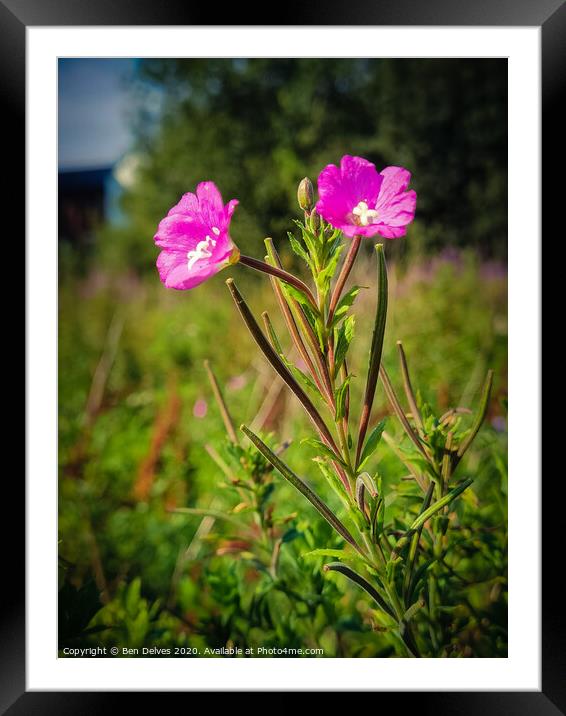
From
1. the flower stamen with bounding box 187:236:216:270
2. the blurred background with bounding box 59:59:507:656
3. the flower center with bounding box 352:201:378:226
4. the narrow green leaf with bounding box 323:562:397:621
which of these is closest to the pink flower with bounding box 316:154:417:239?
the flower center with bounding box 352:201:378:226

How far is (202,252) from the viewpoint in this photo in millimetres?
581

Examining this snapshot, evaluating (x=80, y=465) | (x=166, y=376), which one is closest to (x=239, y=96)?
(x=166, y=376)

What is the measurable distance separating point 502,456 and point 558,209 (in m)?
0.43

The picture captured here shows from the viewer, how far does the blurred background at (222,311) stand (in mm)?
1012

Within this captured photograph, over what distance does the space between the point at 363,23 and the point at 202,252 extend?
0.56 meters

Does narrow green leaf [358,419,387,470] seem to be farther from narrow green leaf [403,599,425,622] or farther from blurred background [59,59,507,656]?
blurred background [59,59,507,656]

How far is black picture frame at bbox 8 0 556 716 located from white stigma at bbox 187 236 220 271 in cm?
52

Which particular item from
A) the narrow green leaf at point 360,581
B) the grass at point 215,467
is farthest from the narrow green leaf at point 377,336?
the grass at point 215,467

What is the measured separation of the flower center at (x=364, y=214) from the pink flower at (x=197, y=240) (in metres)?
0.12

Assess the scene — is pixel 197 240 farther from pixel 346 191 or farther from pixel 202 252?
pixel 346 191

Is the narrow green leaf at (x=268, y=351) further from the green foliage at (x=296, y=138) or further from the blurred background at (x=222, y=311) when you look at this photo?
the green foliage at (x=296, y=138)

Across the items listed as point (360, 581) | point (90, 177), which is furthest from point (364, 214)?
point (90, 177)

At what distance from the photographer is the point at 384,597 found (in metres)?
0.70

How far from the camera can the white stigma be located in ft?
1.89
